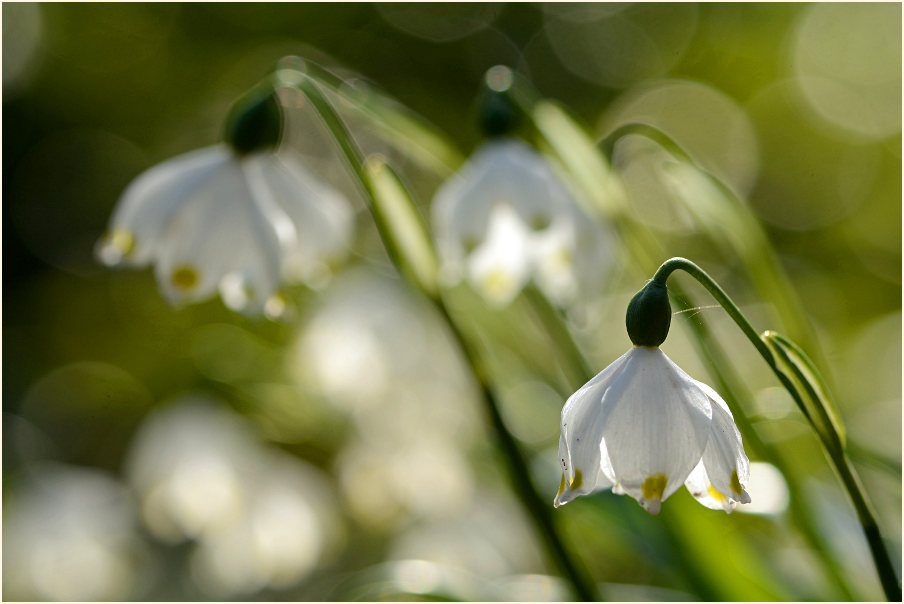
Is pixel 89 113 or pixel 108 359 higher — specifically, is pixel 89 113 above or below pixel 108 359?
above

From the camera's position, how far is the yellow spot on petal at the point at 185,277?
2.91 ft

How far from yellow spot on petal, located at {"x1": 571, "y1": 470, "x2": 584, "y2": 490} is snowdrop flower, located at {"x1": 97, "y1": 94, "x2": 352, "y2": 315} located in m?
0.43

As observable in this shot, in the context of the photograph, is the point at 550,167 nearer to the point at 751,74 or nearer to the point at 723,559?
the point at 723,559

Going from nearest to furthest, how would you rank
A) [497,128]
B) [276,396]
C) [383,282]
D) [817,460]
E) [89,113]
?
[497,128], [817,460], [276,396], [383,282], [89,113]

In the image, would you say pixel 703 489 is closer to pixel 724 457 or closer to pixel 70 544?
pixel 724 457

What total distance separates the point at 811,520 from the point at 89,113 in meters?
4.39

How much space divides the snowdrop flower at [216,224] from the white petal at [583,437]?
408mm

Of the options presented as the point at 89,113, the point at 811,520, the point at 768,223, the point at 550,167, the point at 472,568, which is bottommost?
the point at 768,223

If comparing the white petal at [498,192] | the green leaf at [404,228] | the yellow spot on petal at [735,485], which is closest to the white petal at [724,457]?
A: the yellow spot on petal at [735,485]

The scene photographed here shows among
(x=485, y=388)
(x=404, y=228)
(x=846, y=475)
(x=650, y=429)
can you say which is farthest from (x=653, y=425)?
(x=404, y=228)

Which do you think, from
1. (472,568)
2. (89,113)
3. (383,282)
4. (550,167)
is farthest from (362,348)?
(89,113)

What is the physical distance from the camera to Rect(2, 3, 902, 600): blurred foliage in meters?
1.15

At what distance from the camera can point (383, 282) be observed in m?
1.70

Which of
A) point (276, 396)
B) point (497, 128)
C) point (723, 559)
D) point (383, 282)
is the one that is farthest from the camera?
point (383, 282)
